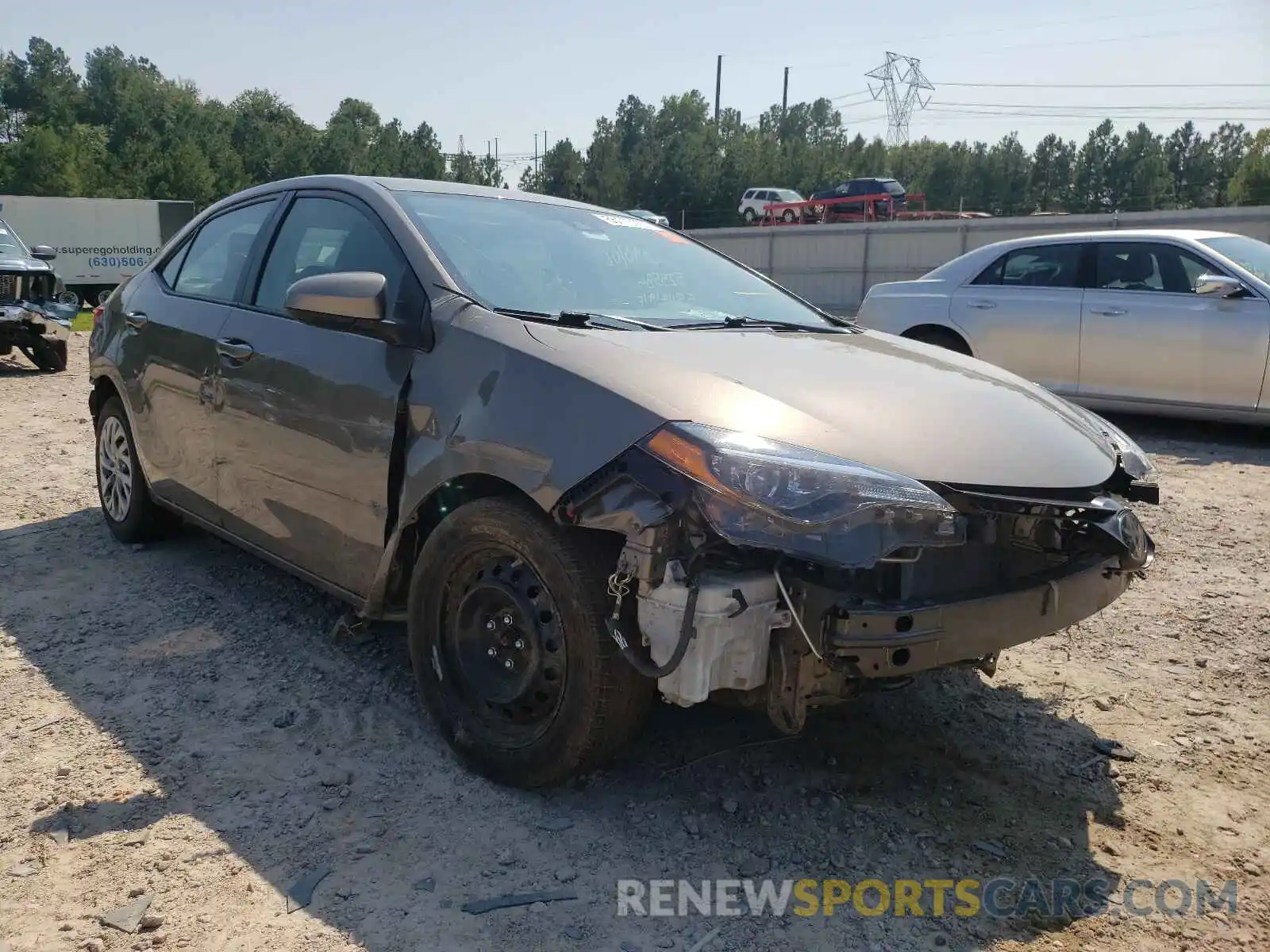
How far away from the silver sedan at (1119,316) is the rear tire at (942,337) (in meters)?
0.01

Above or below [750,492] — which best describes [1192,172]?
above

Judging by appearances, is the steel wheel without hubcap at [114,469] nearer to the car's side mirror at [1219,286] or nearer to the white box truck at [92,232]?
the car's side mirror at [1219,286]

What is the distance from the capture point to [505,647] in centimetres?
283

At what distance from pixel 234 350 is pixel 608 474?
2022mm

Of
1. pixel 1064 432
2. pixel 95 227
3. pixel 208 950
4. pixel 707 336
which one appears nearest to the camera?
pixel 208 950

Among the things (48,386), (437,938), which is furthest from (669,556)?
(48,386)

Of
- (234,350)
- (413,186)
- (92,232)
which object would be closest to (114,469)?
(234,350)

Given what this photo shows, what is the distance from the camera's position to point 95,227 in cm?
2967

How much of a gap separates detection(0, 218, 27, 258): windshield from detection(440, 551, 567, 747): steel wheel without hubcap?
12017 mm

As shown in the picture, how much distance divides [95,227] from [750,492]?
106 ft

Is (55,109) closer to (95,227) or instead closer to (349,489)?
(95,227)

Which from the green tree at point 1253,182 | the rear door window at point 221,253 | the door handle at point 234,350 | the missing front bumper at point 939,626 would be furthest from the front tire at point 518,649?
the green tree at point 1253,182

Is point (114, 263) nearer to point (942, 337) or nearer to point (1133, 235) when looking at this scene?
point (942, 337)

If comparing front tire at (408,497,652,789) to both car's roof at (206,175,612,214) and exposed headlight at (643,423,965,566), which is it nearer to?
exposed headlight at (643,423,965,566)
